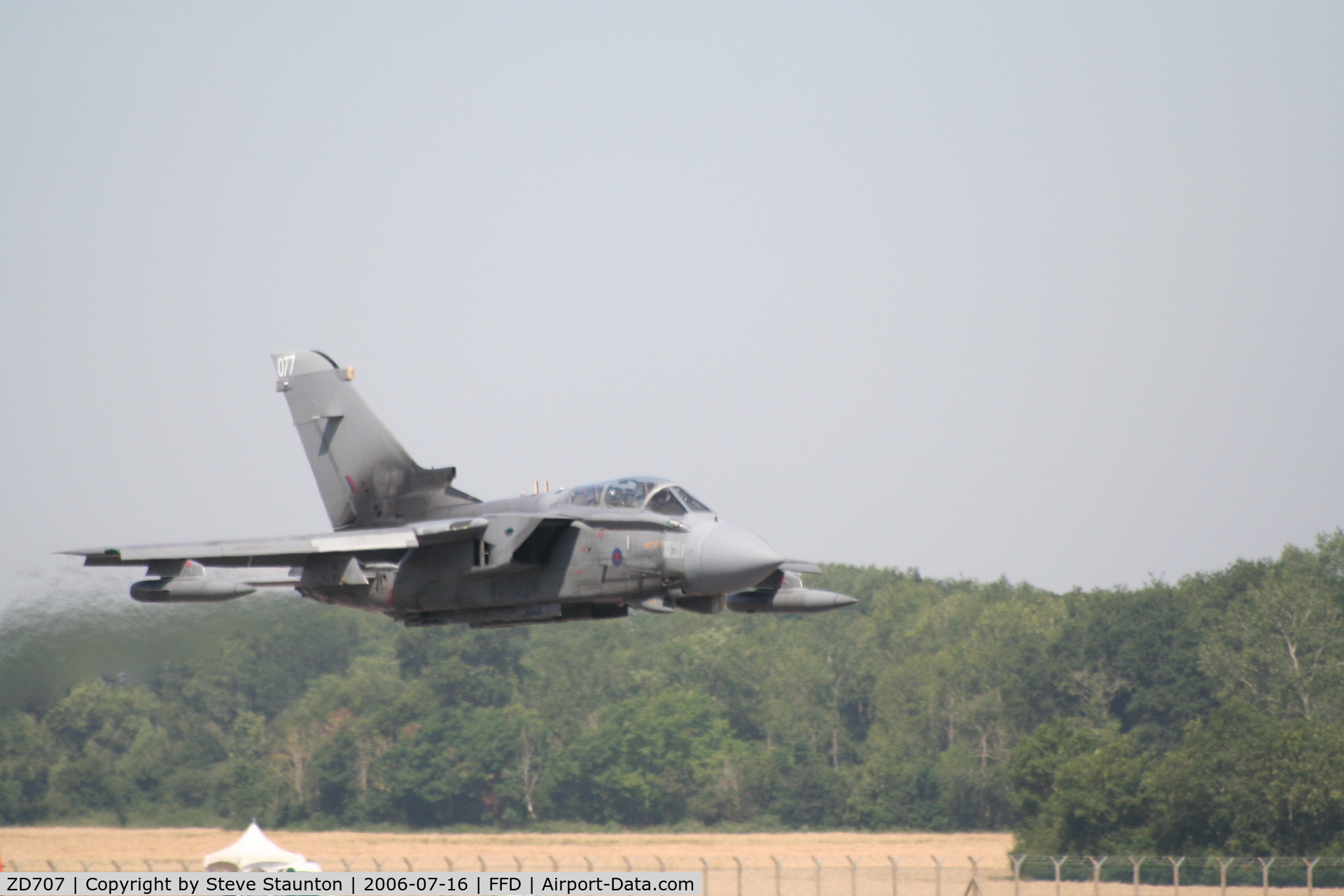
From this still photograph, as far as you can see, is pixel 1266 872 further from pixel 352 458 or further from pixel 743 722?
pixel 743 722

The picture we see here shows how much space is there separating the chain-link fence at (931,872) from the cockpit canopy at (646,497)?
1496cm

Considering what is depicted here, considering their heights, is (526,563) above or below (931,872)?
above

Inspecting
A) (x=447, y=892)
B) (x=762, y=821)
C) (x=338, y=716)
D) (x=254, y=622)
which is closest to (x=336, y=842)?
(x=338, y=716)

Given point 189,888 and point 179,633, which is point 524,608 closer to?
point 189,888

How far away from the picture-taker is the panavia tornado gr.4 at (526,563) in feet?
71.5

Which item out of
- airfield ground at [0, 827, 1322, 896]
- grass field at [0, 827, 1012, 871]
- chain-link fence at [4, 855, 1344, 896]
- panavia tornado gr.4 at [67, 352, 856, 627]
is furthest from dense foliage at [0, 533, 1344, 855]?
panavia tornado gr.4 at [67, 352, 856, 627]

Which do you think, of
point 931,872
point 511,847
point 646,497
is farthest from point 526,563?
point 511,847

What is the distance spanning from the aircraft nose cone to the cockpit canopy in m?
0.93

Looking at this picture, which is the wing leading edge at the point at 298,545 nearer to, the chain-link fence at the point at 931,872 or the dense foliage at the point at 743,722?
the chain-link fence at the point at 931,872

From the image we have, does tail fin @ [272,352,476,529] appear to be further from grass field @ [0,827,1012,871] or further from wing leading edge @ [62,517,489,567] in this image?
grass field @ [0,827,1012,871]

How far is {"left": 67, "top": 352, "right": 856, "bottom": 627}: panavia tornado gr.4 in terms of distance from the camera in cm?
2180

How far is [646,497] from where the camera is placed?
883 inches

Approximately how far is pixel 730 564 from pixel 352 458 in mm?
8883

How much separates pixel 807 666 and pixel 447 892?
46.4 meters
